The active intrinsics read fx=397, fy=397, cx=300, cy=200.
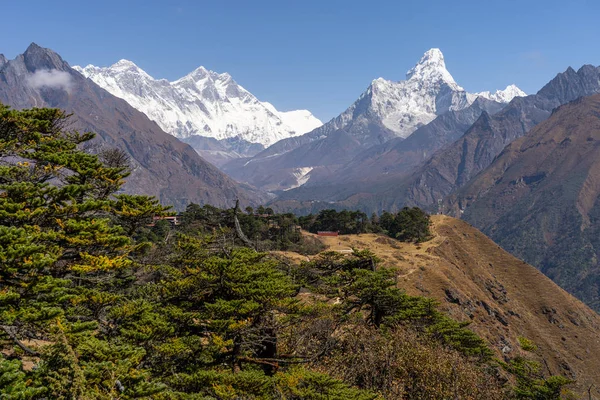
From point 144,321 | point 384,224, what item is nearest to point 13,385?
point 144,321

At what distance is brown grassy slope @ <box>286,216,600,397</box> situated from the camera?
3278 inches

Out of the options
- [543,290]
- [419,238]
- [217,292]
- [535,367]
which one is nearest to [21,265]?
[217,292]

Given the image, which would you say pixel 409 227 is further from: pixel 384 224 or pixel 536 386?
pixel 536 386

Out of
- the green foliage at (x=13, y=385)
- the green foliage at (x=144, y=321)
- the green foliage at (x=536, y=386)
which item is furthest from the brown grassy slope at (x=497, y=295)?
the green foliage at (x=13, y=385)

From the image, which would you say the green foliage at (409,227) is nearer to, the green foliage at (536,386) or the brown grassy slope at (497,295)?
the brown grassy slope at (497,295)

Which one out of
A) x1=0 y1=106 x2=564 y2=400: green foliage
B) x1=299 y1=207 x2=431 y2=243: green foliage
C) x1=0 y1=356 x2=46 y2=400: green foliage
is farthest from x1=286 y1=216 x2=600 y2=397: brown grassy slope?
x1=0 y1=356 x2=46 y2=400: green foliage

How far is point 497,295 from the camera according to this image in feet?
347

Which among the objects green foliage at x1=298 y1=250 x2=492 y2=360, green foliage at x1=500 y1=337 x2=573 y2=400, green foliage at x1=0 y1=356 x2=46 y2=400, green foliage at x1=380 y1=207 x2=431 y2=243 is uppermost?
green foliage at x1=380 y1=207 x2=431 y2=243

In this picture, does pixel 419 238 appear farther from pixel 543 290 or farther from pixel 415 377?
pixel 415 377

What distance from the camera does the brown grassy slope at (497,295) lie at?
83250mm

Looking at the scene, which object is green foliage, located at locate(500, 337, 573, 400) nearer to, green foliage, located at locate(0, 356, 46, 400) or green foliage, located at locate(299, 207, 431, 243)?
green foliage, located at locate(0, 356, 46, 400)

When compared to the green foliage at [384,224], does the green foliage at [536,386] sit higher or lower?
lower

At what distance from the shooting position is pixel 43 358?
559 inches

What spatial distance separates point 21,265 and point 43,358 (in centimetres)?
417
